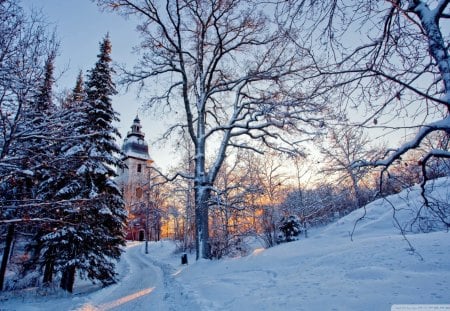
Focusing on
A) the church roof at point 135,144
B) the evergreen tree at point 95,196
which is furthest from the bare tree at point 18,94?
the church roof at point 135,144

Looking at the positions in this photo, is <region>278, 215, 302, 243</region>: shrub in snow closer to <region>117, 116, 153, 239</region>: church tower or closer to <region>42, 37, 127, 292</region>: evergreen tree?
<region>42, 37, 127, 292</region>: evergreen tree

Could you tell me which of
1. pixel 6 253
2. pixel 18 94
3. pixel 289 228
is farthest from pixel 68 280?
pixel 289 228

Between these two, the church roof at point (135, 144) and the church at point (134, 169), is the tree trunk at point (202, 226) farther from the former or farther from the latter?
the church roof at point (135, 144)

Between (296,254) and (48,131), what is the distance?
6.66 m

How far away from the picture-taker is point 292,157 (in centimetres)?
1050

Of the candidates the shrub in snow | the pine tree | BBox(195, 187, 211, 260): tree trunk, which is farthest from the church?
BBox(195, 187, 211, 260): tree trunk

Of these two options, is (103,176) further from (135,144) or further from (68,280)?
(135,144)

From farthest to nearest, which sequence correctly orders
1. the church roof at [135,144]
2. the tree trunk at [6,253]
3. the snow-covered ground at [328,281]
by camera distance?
1. the church roof at [135,144]
2. the tree trunk at [6,253]
3. the snow-covered ground at [328,281]

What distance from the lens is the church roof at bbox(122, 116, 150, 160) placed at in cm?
5053

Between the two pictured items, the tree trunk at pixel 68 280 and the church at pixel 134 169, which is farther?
the church at pixel 134 169

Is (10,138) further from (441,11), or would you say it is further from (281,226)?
(281,226)

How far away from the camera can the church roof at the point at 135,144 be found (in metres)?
50.5

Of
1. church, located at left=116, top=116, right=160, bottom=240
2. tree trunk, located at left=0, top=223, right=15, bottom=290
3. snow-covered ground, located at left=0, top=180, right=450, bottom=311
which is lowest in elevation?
snow-covered ground, located at left=0, top=180, right=450, bottom=311

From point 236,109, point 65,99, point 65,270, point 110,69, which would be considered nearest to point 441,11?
point 65,99
